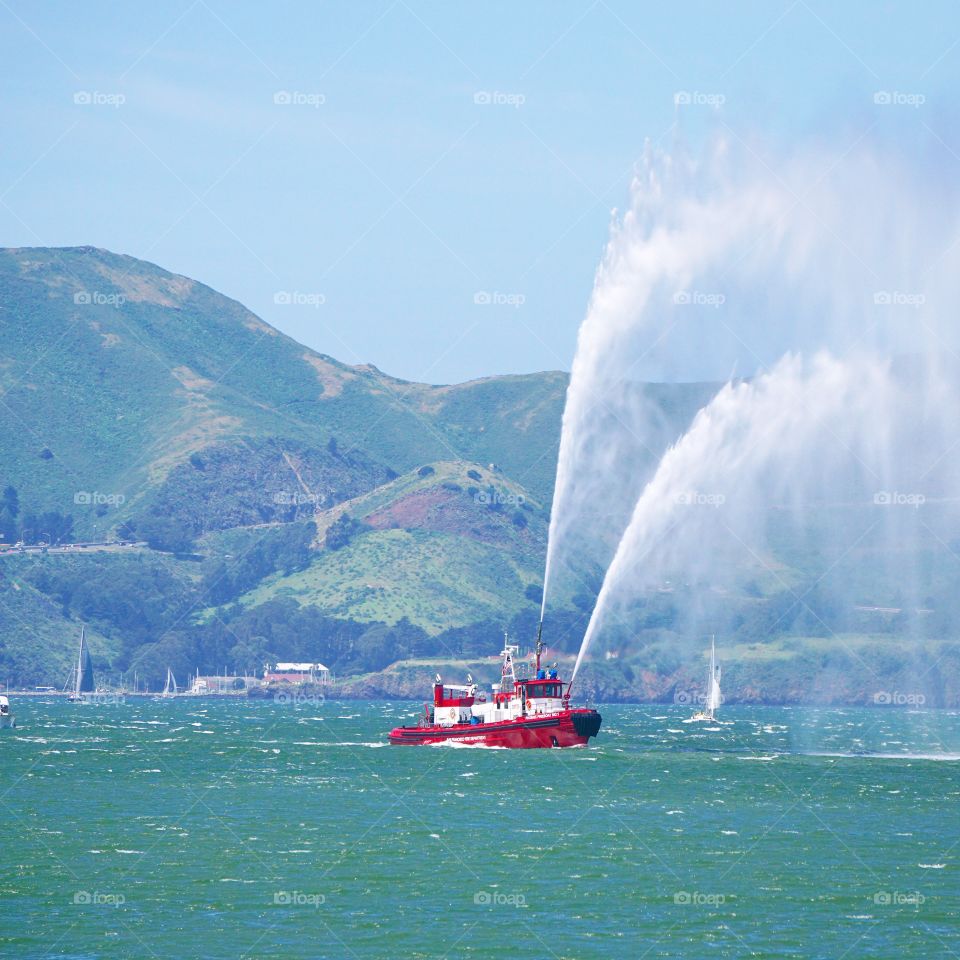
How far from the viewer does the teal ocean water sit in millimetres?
50438

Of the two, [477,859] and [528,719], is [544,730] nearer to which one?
[528,719]

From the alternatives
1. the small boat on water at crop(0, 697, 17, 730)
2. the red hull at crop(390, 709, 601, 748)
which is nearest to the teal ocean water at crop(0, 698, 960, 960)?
the red hull at crop(390, 709, 601, 748)

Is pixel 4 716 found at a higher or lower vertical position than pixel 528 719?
lower

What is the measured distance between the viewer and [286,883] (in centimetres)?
5969

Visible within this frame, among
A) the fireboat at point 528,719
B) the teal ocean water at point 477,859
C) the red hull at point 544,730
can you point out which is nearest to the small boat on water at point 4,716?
the teal ocean water at point 477,859

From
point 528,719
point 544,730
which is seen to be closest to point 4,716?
point 528,719

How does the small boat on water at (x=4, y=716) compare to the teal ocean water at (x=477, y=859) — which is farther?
the small boat on water at (x=4, y=716)

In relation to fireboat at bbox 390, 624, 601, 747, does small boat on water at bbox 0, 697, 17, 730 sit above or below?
below

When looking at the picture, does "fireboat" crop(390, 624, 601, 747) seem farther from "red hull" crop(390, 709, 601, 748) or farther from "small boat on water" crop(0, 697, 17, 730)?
"small boat on water" crop(0, 697, 17, 730)

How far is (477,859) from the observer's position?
67.0 metres

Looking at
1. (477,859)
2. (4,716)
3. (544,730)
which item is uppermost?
(544,730)

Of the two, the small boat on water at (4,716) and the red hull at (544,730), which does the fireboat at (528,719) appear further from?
the small boat on water at (4,716)

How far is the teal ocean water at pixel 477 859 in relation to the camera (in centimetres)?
5044

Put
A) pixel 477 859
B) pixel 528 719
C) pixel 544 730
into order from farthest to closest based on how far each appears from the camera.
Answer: pixel 528 719
pixel 544 730
pixel 477 859
